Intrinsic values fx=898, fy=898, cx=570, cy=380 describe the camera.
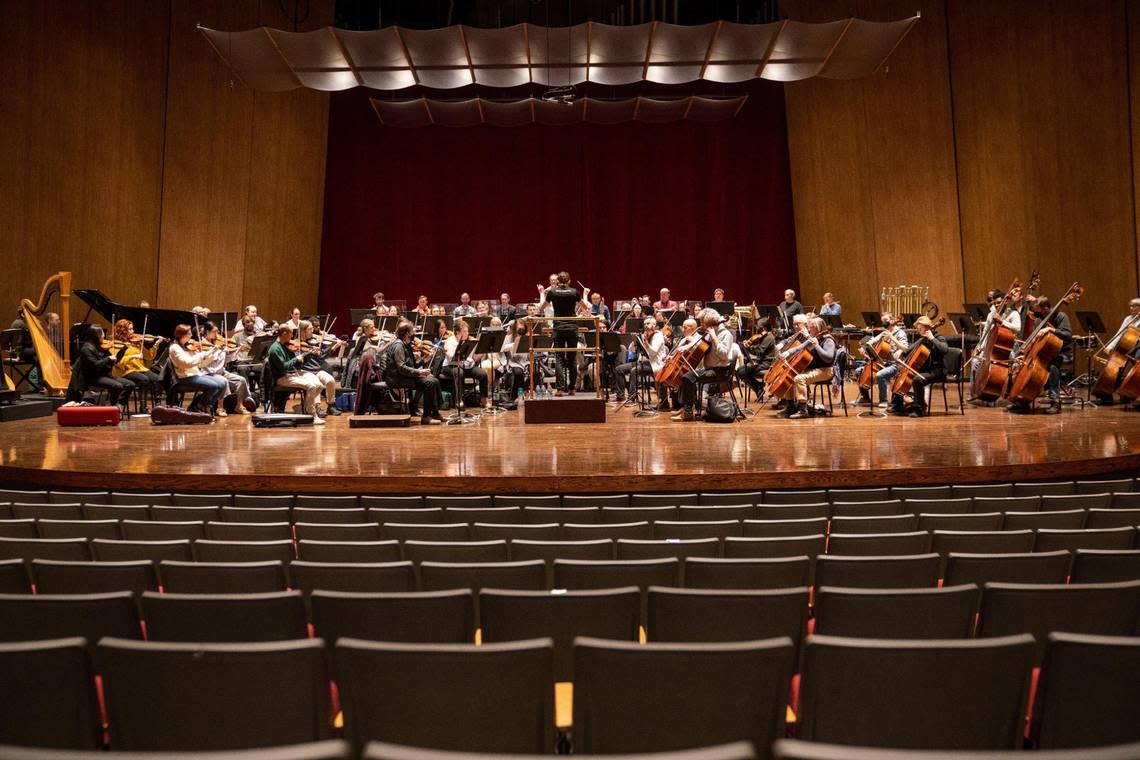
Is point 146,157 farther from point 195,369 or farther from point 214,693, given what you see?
point 214,693

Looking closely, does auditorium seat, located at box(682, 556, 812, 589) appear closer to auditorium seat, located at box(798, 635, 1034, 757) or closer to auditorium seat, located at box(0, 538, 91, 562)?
auditorium seat, located at box(798, 635, 1034, 757)

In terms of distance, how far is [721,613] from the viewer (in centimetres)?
247

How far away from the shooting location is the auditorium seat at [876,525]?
4.28 metres

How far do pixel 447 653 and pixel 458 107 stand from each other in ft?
51.7

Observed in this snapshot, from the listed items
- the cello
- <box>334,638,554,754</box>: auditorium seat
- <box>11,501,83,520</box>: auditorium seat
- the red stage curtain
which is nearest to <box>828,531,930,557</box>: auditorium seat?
<box>334,638,554,754</box>: auditorium seat

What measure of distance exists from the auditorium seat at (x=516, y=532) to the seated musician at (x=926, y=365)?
20.3 ft

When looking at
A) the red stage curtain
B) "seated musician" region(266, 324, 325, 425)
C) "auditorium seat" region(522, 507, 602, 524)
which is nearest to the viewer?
"auditorium seat" region(522, 507, 602, 524)

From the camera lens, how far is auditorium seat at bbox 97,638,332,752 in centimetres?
188

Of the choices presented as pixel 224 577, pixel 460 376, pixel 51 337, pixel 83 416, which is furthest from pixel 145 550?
pixel 51 337

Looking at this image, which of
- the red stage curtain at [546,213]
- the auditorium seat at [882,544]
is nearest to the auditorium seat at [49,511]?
the auditorium seat at [882,544]

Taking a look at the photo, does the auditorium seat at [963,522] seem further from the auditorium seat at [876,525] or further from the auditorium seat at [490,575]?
the auditorium seat at [490,575]

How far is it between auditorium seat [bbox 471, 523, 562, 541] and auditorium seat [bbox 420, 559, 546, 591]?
3.00 ft

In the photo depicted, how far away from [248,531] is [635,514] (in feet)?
6.43

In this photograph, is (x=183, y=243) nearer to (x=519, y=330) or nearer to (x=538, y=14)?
(x=519, y=330)
